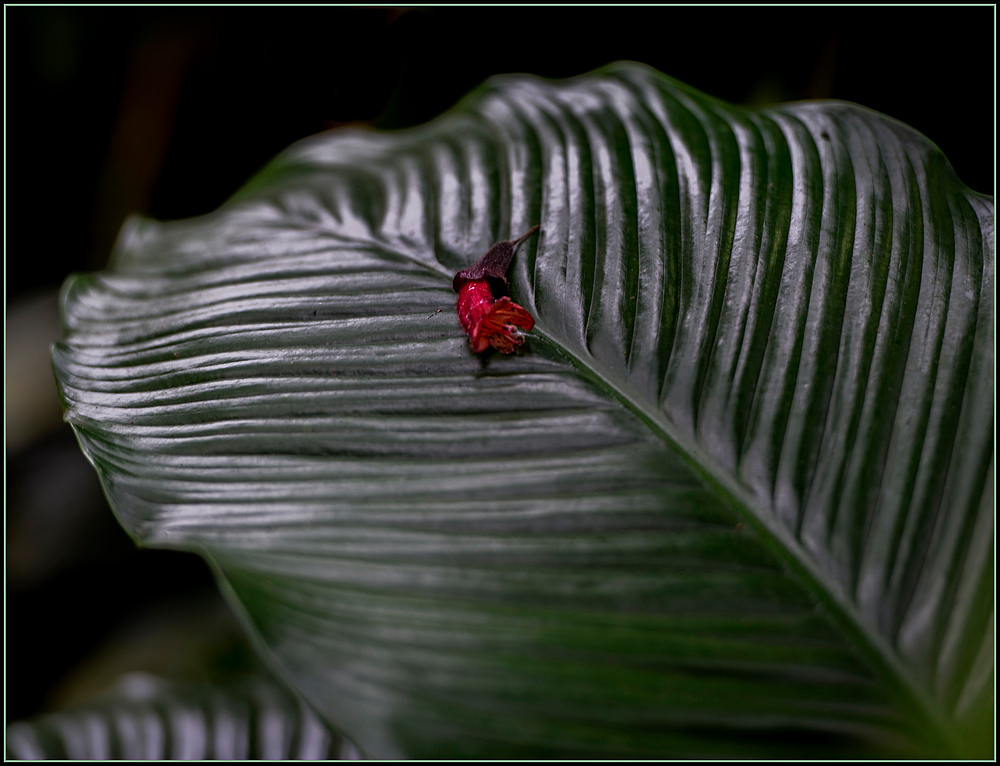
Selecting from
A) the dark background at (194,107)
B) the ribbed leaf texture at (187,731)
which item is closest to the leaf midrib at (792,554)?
the ribbed leaf texture at (187,731)

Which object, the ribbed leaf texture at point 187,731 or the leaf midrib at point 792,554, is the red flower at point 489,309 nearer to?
the leaf midrib at point 792,554

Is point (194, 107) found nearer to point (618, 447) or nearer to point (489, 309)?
point (489, 309)

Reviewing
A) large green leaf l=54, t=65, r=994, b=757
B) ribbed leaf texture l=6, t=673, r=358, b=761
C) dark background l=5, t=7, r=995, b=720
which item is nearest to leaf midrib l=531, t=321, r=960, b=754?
large green leaf l=54, t=65, r=994, b=757

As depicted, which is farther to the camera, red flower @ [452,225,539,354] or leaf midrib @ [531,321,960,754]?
red flower @ [452,225,539,354]

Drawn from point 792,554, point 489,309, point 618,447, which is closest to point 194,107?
point 489,309

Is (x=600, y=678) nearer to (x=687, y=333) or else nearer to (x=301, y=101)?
(x=687, y=333)

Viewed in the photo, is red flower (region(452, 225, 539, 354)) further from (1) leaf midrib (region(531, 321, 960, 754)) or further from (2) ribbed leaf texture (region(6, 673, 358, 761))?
(2) ribbed leaf texture (region(6, 673, 358, 761))
